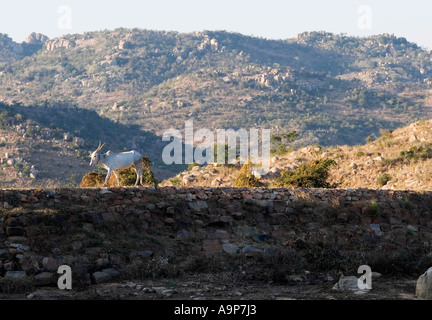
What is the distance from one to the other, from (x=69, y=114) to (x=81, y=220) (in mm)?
75822

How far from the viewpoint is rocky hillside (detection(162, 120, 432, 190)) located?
23627mm

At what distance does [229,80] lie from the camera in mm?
109375

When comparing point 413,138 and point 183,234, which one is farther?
point 413,138

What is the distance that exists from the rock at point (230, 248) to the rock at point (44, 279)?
352 centimetres

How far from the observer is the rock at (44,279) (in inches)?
382

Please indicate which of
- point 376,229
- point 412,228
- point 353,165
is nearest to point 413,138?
point 353,165

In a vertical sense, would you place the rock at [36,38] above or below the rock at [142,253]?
above

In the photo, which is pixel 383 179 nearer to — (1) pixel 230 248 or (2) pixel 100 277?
(1) pixel 230 248

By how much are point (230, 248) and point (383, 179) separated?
1365cm

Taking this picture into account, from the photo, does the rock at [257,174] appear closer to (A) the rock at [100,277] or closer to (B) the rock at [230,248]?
(B) the rock at [230,248]

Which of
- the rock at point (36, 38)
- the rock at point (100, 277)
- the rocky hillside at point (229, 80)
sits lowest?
the rock at point (100, 277)

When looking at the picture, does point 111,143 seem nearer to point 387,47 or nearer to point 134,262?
point 134,262

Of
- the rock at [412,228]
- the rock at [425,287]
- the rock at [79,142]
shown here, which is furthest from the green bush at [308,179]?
the rock at [79,142]

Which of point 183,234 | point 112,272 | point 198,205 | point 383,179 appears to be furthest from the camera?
point 383,179
